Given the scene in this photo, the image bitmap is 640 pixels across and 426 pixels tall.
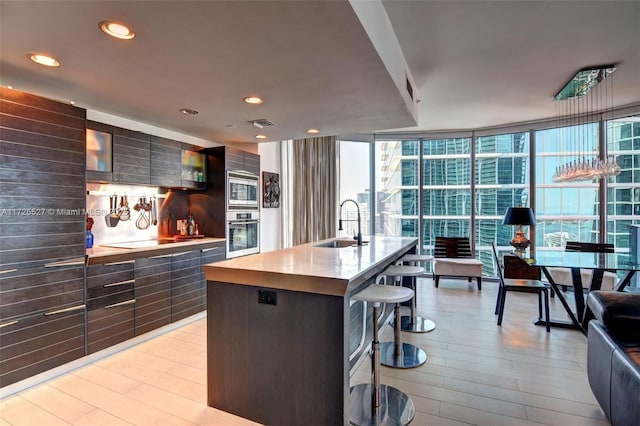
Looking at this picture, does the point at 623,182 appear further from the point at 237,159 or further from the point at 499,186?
the point at 237,159

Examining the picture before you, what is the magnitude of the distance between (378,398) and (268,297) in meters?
0.99

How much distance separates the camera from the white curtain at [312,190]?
20.3ft

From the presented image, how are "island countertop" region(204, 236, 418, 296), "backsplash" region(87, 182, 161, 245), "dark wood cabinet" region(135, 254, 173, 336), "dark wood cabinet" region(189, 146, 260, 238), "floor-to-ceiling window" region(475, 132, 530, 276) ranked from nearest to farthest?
"island countertop" region(204, 236, 418, 296), "dark wood cabinet" region(135, 254, 173, 336), "backsplash" region(87, 182, 161, 245), "dark wood cabinet" region(189, 146, 260, 238), "floor-to-ceiling window" region(475, 132, 530, 276)

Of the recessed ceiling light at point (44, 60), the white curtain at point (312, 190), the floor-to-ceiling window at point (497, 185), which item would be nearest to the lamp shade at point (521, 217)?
the floor-to-ceiling window at point (497, 185)

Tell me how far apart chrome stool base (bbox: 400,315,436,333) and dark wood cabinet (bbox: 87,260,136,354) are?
2.79 meters

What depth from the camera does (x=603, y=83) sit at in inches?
148

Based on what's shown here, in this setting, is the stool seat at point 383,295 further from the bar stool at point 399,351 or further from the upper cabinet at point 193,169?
the upper cabinet at point 193,169

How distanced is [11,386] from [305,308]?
7.40ft

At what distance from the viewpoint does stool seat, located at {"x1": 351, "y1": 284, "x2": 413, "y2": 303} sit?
6.41 feet

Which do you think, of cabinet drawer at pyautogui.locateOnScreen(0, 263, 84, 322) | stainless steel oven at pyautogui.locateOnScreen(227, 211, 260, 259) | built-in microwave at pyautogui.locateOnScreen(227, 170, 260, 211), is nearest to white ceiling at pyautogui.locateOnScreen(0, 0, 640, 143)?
built-in microwave at pyautogui.locateOnScreen(227, 170, 260, 211)

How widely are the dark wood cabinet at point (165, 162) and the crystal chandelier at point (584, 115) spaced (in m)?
4.52

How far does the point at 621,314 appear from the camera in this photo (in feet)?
6.10

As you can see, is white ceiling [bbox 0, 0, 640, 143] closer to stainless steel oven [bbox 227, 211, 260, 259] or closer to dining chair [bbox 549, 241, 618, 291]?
stainless steel oven [bbox 227, 211, 260, 259]

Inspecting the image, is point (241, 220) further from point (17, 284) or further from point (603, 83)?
point (603, 83)
